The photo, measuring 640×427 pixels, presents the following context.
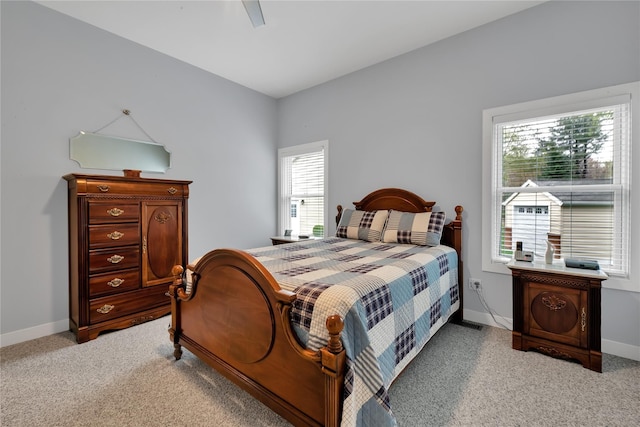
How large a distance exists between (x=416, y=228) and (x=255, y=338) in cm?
192

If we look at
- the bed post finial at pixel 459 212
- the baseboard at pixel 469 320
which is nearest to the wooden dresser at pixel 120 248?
the baseboard at pixel 469 320

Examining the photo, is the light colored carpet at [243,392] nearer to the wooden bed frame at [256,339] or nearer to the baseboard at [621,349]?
the baseboard at [621,349]

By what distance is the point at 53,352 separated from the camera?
7.44 ft

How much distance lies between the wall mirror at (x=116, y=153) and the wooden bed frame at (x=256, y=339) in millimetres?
1694

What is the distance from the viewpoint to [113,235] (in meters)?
2.59

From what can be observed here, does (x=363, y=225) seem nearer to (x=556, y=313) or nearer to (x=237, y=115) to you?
(x=556, y=313)

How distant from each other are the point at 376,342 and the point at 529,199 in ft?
7.17

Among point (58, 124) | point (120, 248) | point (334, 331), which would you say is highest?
point (58, 124)

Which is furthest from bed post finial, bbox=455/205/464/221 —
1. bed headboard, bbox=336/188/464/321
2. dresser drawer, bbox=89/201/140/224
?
dresser drawer, bbox=89/201/140/224

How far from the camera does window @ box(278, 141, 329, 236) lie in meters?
4.21

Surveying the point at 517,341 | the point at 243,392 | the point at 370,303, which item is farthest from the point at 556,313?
the point at 243,392

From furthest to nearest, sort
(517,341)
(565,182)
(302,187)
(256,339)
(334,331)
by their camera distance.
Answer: (302,187) → (565,182) → (517,341) → (256,339) → (334,331)

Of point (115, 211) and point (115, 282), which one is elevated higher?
point (115, 211)

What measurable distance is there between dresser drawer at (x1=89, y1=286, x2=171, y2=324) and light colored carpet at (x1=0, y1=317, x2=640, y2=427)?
0.85 ft
